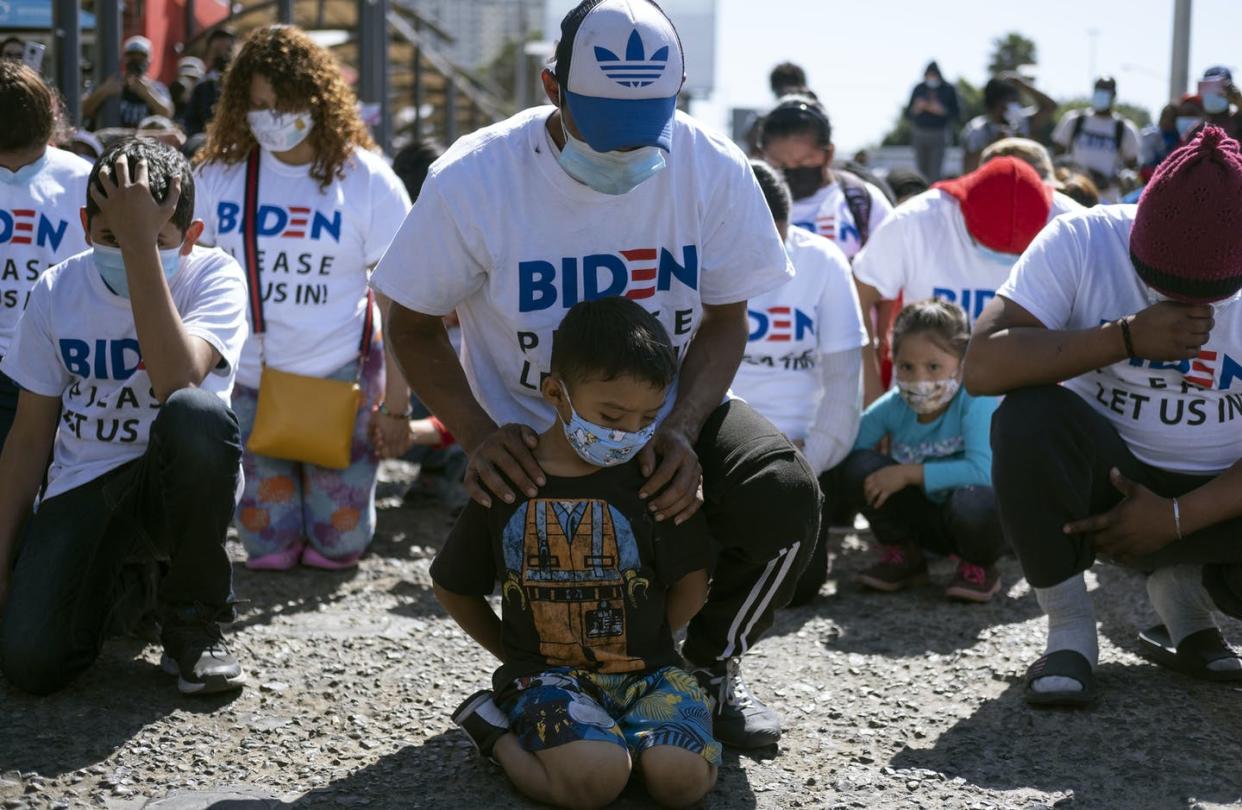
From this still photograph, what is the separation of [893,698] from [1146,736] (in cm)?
65

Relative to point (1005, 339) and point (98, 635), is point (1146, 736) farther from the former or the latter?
point (98, 635)

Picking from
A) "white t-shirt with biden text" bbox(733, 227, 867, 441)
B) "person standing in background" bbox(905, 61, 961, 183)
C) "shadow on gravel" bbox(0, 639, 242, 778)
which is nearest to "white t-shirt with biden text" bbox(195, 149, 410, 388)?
"white t-shirt with biden text" bbox(733, 227, 867, 441)

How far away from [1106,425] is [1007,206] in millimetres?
2077

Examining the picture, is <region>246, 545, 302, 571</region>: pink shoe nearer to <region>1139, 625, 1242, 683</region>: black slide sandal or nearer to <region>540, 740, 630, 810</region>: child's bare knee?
<region>540, 740, 630, 810</region>: child's bare knee

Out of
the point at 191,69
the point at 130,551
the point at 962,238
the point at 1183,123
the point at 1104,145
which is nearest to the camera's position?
the point at 130,551

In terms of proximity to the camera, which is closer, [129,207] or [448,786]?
[448,786]

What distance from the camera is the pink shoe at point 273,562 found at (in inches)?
210

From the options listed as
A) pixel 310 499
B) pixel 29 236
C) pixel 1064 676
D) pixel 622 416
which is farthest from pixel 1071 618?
pixel 29 236

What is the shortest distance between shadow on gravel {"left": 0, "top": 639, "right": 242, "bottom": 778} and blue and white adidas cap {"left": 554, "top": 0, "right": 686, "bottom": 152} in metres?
1.76

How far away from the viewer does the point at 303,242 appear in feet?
17.4

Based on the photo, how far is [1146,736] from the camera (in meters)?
3.45

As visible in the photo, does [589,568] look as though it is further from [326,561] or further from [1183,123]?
[1183,123]

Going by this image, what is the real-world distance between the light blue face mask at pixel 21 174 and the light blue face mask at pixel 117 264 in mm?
890

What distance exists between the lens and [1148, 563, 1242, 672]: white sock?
3942 mm
